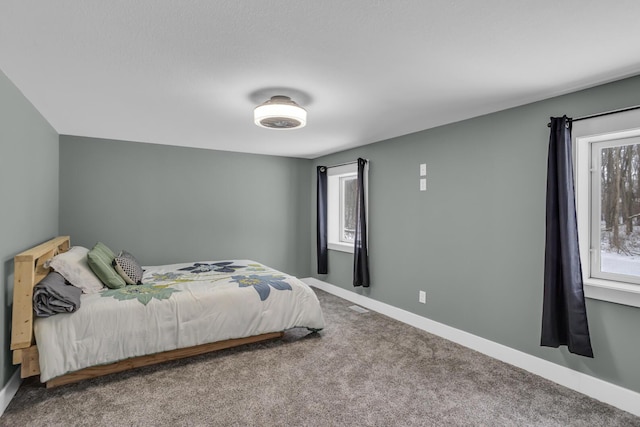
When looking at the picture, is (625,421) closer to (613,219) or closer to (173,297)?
(613,219)

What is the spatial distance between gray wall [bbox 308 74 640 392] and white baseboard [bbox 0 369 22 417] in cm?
355

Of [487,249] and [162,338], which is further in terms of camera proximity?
[487,249]

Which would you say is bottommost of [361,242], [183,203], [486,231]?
[361,242]

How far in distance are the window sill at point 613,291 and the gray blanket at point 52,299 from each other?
3745mm

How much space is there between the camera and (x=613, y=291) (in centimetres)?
235

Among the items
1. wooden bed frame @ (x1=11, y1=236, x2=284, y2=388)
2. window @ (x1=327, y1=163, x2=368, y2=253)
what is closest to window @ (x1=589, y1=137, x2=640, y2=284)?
window @ (x1=327, y1=163, x2=368, y2=253)

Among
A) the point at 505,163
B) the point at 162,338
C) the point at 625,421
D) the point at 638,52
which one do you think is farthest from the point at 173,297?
the point at 638,52

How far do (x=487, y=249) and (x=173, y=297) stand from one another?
286 cm

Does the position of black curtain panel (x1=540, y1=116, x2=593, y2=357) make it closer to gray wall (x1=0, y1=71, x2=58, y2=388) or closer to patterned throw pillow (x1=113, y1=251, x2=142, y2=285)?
patterned throw pillow (x1=113, y1=251, x2=142, y2=285)

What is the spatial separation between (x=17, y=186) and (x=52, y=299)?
0.89 meters

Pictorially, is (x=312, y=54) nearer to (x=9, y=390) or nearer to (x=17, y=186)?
(x=17, y=186)

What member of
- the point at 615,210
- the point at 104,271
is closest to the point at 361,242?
the point at 615,210

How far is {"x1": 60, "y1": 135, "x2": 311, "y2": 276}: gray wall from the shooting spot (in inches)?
168

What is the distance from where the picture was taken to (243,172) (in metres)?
5.31
